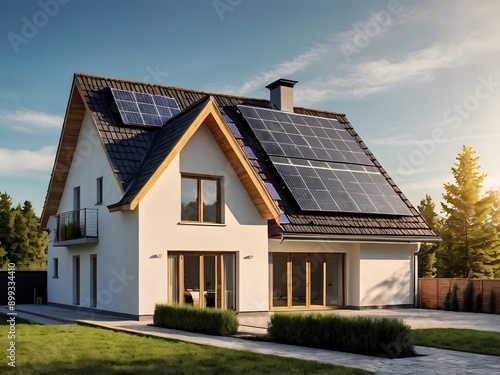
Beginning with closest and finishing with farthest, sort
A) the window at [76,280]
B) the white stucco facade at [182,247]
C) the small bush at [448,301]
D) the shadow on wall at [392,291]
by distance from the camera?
the white stucco facade at [182,247]
the shadow on wall at [392,291]
the window at [76,280]
the small bush at [448,301]

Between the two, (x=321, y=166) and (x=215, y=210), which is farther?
(x=321, y=166)

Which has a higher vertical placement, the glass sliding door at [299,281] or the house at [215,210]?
the house at [215,210]

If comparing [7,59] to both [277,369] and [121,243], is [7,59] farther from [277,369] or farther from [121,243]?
[277,369]

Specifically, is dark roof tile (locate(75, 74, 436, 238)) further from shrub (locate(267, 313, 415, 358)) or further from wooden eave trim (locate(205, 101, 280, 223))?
shrub (locate(267, 313, 415, 358))

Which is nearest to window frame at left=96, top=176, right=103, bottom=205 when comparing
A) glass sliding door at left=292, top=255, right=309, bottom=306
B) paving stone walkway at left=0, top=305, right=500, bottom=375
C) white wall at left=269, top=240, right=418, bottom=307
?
white wall at left=269, top=240, right=418, bottom=307

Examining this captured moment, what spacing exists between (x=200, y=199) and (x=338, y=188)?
6.12 meters

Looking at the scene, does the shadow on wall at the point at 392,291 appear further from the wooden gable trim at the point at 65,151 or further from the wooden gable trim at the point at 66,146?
the wooden gable trim at the point at 65,151

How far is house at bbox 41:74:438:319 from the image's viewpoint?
19.3 metres

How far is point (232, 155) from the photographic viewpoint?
20250 mm

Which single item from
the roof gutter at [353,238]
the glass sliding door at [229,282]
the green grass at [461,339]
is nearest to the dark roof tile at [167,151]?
the roof gutter at [353,238]

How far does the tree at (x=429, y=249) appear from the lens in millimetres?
41000

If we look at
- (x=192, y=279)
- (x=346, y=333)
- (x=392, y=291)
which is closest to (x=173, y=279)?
(x=192, y=279)

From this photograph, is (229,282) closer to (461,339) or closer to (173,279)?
(173,279)

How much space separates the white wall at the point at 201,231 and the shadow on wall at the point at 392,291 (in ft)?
15.5
